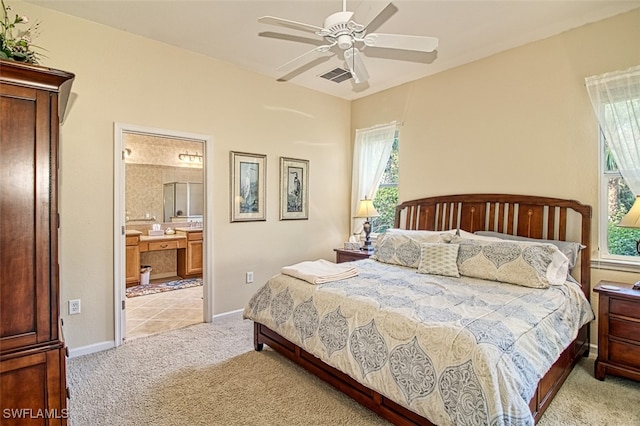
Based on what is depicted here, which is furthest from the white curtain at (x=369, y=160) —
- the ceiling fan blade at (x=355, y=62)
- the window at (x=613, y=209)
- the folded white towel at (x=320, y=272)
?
the window at (x=613, y=209)

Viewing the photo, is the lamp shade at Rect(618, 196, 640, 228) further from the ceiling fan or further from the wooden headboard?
the ceiling fan

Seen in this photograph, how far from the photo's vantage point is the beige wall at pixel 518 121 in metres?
3.00

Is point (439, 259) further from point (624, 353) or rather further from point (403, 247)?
point (624, 353)

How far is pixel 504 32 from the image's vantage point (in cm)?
321

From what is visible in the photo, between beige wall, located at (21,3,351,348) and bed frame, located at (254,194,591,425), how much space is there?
123 cm

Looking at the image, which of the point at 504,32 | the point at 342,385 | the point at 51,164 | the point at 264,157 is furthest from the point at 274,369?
the point at 504,32

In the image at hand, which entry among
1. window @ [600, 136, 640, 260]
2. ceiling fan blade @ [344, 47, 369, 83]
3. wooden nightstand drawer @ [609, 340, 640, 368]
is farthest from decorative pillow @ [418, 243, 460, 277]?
ceiling fan blade @ [344, 47, 369, 83]

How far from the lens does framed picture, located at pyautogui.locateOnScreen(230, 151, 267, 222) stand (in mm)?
4070

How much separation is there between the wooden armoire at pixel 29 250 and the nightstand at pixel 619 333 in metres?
3.38

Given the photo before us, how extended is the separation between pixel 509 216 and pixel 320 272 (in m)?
2.12

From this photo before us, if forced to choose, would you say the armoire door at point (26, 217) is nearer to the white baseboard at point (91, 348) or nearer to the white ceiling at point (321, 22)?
the white ceiling at point (321, 22)

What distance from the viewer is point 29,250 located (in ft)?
4.11

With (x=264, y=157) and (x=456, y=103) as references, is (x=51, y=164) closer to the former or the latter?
(x=264, y=157)

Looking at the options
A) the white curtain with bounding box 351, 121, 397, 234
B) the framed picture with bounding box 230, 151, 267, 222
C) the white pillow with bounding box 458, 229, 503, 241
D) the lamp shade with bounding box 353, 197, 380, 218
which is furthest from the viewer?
the white curtain with bounding box 351, 121, 397, 234
